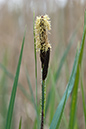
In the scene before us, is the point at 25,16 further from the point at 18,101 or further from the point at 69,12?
the point at 18,101

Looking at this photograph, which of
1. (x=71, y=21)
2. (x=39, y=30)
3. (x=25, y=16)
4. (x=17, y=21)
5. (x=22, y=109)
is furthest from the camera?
(x=17, y=21)

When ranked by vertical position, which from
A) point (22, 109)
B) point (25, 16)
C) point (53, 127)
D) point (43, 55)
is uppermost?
point (25, 16)

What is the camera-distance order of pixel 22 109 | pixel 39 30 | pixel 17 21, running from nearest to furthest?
1. pixel 39 30
2. pixel 22 109
3. pixel 17 21

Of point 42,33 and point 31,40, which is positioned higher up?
point 31,40

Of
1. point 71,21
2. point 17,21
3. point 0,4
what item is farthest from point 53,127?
point 0,4

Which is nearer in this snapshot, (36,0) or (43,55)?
(43,55)

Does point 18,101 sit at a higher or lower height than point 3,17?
lower

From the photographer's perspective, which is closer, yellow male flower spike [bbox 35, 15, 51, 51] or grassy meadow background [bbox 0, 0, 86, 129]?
yellow male flower spike [bbox 35, 15, 51, 51]

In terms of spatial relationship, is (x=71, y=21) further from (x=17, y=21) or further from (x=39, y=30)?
(x=39, y=30)

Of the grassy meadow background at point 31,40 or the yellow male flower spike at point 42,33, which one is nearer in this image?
the yellow male flower spike at point 42,33

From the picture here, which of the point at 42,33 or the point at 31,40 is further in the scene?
the point at 31,40
